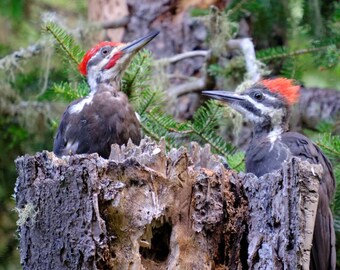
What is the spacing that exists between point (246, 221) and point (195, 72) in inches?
150

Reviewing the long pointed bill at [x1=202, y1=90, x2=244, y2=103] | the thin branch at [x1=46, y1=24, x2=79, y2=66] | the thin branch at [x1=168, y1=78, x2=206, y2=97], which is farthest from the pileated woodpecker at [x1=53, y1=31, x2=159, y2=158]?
the thin branch at [x1=168, y1=78, x2=206, y2=97]

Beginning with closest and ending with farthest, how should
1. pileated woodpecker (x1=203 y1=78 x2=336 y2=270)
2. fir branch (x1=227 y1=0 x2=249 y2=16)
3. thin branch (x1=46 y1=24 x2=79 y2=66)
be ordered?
1. pileated woodpecker (x1=203 y1=78 x2=336 y2=270)
2. thin branch (x1=46 y1=24 x2=79 y2=66)
3. fir branch (x1=227 y1=0 x2=249 y2=16)

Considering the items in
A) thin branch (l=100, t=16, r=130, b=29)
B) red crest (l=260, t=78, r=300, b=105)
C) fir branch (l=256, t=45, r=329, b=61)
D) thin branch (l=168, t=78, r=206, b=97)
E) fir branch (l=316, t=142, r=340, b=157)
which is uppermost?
thin branch (l=100, t=16, r=130, b=29)

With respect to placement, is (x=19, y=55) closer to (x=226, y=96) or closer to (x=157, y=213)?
(x=226, y=96)

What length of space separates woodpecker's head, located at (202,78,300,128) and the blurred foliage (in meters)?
0.13

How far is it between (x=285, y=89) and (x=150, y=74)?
1256mm

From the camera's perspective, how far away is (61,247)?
3.80 metres

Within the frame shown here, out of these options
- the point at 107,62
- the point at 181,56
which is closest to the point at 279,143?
the point at 107,62

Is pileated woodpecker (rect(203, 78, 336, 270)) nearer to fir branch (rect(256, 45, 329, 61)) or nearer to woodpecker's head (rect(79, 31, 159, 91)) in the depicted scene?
woodpecker's head (rect(79, 31, 159, 91))

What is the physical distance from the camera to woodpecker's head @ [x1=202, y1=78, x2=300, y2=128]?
226 inches

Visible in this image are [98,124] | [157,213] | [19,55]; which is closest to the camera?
[157,213]

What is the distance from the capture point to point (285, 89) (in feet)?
18.9

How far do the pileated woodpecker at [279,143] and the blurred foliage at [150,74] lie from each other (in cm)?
22

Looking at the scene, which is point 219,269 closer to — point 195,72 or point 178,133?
point 178,133
